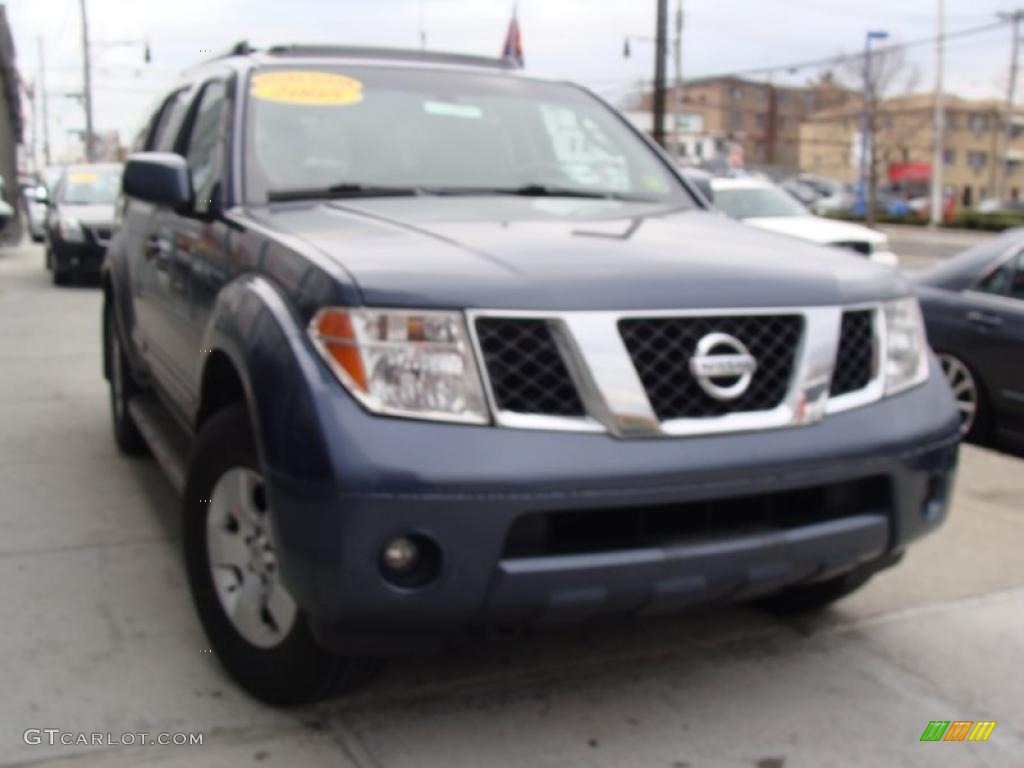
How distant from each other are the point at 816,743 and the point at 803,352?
3.30ft

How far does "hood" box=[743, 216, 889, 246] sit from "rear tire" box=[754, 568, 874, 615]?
8.10 meters

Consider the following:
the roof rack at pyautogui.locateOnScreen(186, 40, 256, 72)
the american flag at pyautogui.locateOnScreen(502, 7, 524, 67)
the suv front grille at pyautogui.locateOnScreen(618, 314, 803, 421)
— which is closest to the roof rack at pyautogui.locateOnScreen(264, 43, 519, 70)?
the roof rack at pyautogui.locateOnScreen(186, 40, 256, 72)

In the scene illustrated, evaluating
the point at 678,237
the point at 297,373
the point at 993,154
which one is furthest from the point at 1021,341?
the point at 993,154

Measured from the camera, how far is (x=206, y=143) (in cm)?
Result: 421

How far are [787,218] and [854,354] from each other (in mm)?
10290

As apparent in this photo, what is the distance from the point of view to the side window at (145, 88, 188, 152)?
496 centimetres

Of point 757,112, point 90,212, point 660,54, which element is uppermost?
point 757,112

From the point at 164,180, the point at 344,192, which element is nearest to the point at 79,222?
the point at 164,180

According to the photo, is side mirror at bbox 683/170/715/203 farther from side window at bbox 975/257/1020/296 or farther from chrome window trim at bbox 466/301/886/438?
side window at bbox 975/257/1020/296

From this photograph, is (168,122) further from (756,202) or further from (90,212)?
(90,212)

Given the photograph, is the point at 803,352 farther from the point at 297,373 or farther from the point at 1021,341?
the point at 1021,341

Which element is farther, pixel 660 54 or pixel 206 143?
pixel 660 54

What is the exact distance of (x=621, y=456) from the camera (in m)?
2.59

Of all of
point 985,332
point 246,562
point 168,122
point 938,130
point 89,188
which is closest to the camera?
point 246,562
